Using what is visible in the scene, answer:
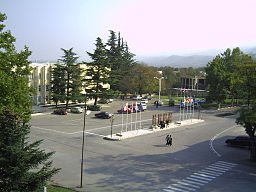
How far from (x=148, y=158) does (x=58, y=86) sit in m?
32.9

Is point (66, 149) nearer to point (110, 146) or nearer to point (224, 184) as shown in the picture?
point (110, 146)

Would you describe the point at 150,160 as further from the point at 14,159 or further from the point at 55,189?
Answer: the point at 14,159

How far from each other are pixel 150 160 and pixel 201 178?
5570 mm

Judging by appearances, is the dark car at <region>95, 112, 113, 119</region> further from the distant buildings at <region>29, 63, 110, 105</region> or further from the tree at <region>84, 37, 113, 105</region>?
the distant buildings at <region>29, 63, 110, 105</region>

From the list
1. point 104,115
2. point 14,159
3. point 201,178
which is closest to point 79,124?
point 104,115

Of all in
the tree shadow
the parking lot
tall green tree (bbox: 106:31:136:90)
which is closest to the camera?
the tree shadow

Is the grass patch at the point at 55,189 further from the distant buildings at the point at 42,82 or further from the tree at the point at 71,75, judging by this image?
the distant buildings at the point at 42,82

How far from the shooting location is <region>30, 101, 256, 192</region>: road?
2098cm

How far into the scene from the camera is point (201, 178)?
72.7 ft

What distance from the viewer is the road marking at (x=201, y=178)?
65.9 ft

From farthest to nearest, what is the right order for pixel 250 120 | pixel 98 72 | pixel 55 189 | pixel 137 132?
pixel 98 72
pixel 137 132
pixel 250 120
pixel 55 189

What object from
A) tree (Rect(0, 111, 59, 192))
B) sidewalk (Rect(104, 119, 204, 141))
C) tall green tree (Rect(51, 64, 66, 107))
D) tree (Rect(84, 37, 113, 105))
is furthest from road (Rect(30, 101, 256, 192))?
tree (Rect(84, 37, 113, 105))

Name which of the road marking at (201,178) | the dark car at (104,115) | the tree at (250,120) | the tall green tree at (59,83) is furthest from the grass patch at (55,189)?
the tall green tree at (59,83)

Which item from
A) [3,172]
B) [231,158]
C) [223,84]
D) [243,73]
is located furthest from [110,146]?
[223,84]
